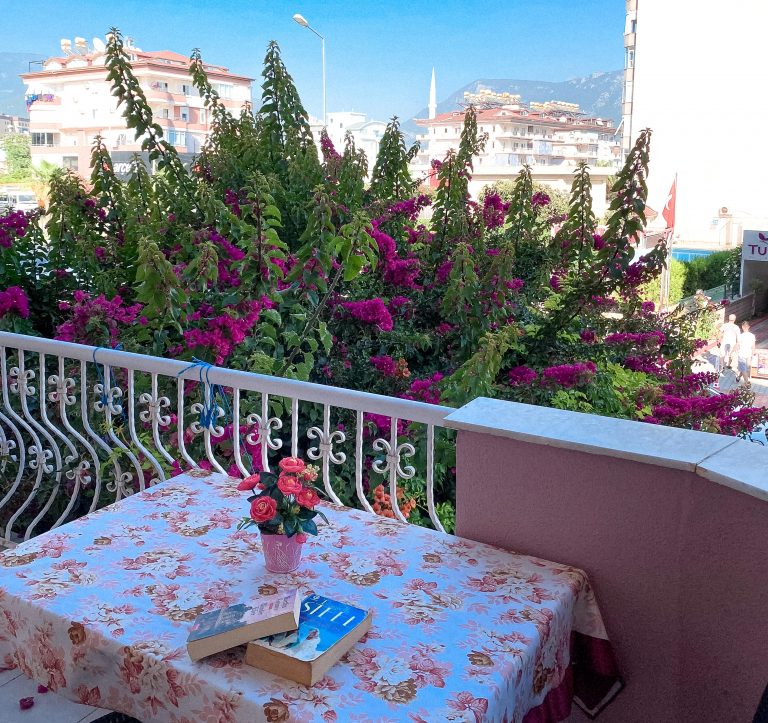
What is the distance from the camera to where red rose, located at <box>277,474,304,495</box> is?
1.32m

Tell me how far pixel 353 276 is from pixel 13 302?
1478 millimetres

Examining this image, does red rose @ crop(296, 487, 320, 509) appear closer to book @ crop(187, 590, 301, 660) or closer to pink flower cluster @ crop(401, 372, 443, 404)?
book @ crop(187, 590, 301, 660)

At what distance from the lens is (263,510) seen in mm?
1305

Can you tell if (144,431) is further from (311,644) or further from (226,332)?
(311,644)

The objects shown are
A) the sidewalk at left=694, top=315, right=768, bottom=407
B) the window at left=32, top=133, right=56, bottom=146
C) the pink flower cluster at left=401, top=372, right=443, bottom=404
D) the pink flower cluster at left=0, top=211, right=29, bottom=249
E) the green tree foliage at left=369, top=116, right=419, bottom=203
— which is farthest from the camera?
the window at left=32, top=133, right=56, bottom=146

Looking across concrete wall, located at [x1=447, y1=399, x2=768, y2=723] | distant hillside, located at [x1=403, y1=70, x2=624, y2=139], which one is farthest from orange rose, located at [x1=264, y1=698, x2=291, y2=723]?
distant hillside, located at [x1=403, y1=70, x2=624, y2=139]

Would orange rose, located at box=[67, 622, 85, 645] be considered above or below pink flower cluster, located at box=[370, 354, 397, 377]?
below

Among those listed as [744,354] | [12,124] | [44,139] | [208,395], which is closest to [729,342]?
[744,354]

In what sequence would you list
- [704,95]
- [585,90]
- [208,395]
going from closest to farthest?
[208,395]
[704,95]
[585,90]

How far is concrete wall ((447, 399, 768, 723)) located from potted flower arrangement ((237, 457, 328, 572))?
387 mm

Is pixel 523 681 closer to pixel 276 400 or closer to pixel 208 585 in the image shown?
pixel 208 585

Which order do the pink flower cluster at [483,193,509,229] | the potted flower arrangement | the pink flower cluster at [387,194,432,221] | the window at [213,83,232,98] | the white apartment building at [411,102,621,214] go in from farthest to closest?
the white apartment building at [411,102,621,214]
the window at [213,83,232,98]
the pink flower cluster at [483,193,509,229]
the pink flower cluster at [387,194,432,221]
the potted flower arrangement

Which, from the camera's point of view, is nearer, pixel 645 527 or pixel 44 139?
pixel 645 527

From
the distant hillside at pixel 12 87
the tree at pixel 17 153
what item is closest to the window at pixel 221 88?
the tree at pixel 17 153
